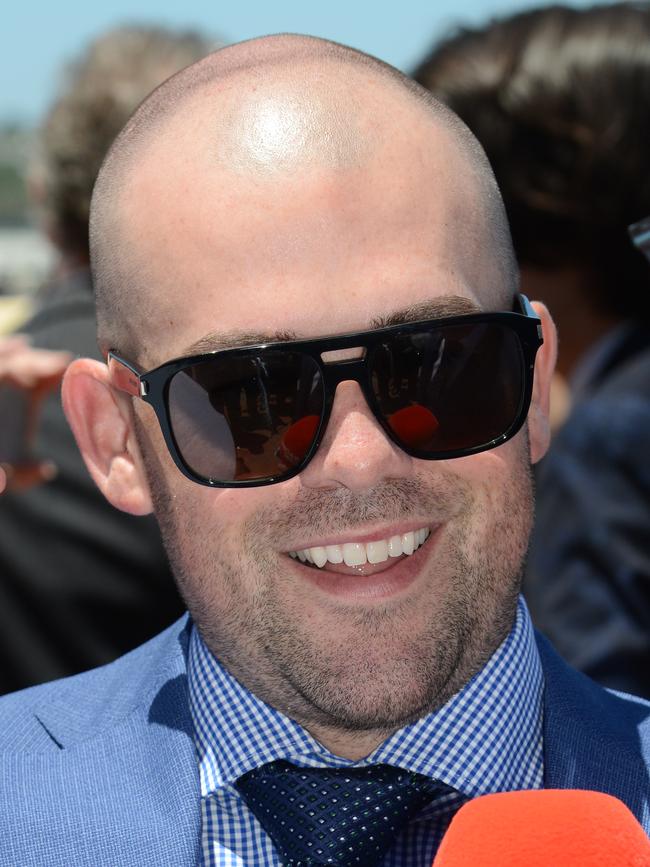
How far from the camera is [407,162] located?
2.04 metres

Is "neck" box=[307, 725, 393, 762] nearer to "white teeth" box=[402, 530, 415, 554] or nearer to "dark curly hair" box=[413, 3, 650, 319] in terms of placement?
"white teeth" box=[402, 530, 415, 554]

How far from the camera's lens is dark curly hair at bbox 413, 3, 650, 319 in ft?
11.4

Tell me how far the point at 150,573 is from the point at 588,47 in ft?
6.33

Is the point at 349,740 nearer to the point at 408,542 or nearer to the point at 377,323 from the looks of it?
the point at 408,542

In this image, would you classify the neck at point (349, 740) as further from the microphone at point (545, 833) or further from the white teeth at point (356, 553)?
the microphone at point (545, 833)

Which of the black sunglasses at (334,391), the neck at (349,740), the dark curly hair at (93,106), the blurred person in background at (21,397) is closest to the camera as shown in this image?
the black sunglasses at (334,391)

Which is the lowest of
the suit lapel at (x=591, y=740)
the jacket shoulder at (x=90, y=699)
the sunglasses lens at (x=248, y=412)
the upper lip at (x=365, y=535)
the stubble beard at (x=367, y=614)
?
the suit lapel at (x=591, y=740)

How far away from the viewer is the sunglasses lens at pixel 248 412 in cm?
190

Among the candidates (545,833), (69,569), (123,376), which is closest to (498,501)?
(123,376)

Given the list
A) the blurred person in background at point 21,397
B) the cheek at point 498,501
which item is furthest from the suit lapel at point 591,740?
the blurred person in background at point 21,397

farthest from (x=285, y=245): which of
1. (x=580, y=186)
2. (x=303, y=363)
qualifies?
(x=580, y=186)

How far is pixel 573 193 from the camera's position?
3598 mm

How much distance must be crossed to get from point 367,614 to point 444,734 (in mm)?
246

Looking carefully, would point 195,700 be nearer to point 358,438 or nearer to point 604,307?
point 358,438
